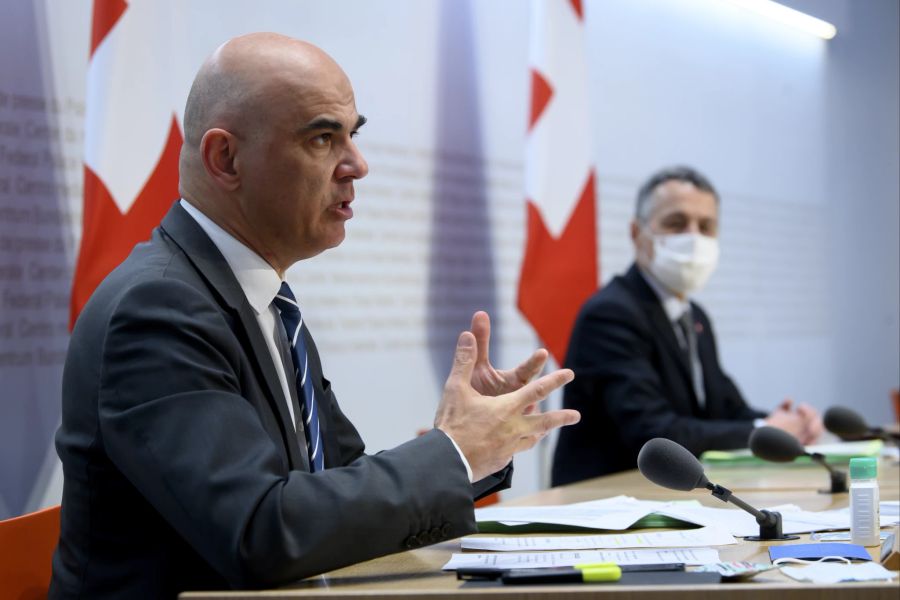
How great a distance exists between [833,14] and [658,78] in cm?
223

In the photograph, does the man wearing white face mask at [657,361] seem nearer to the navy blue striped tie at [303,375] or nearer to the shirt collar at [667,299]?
the shirt collar at [667,299]

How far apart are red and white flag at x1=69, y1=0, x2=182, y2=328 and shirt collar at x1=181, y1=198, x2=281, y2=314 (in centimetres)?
95

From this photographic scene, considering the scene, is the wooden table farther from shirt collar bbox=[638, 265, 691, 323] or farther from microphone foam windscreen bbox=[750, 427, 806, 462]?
shirt collar bbox=[638, 265, 691, 323]

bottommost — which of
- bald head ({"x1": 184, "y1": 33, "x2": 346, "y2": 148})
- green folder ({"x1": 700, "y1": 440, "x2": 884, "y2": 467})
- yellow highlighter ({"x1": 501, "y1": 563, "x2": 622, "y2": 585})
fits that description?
green folder ({"x1": 700, "y1": 440, "x2": 884, "y2": 467})

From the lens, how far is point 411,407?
4.12 meters

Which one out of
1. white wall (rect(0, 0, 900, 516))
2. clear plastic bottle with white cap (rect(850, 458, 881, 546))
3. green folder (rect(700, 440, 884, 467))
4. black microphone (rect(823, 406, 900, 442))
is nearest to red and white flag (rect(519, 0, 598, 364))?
white wall (rect(0, 0, 900, 516))

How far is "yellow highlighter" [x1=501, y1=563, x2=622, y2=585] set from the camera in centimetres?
123

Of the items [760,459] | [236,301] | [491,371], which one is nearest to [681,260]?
[760,459]

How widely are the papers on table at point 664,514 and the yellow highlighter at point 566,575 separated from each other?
Answer: 46cm

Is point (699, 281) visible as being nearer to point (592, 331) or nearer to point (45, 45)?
point (592, 331)

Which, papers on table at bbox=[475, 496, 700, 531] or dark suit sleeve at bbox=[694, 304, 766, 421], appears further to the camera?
dark suit sleeve at bbox=[694, 304, 766, 421]

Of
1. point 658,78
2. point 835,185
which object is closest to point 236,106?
point 658,78

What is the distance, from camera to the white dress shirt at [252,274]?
1.70 meters

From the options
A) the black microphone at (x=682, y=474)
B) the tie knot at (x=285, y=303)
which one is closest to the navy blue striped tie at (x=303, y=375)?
the tie knot at (x=285, y=303)
